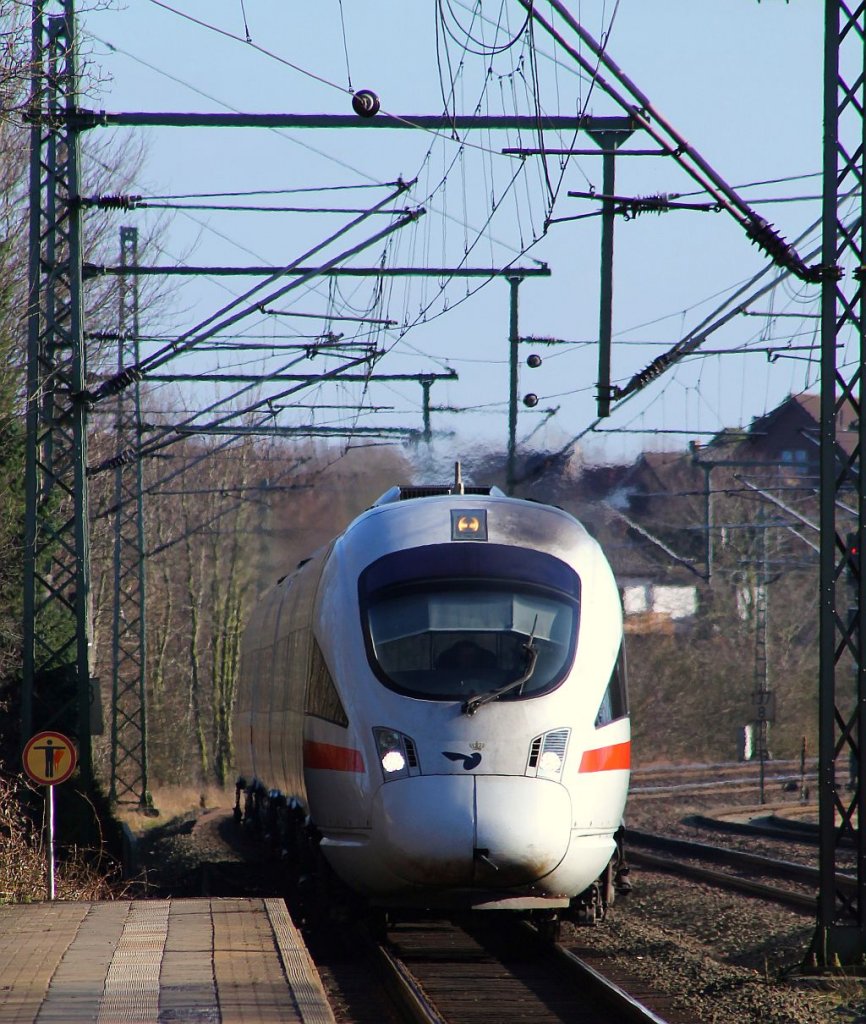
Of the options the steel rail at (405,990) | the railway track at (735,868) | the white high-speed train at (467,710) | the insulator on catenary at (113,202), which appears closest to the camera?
the steel rail at (405,990)

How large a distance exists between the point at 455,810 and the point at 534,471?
64.2ft

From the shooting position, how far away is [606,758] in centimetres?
1035

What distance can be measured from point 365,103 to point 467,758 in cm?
562

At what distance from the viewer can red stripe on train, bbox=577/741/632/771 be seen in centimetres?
1012

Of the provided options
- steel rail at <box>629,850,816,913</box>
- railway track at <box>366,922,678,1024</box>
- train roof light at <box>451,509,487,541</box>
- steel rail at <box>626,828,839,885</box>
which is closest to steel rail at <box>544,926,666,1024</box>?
railway track at <box>366,922,678,1024</box>

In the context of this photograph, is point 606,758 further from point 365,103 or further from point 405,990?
point 365,103

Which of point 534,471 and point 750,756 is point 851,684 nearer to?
point 750,756

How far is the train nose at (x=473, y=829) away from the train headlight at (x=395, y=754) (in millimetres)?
68

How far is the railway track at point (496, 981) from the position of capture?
888 cm

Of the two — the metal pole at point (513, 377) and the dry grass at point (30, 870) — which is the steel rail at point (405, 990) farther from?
the metal pole at point (513, 377)

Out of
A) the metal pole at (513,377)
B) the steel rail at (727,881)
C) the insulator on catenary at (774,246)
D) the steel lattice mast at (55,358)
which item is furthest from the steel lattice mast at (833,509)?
the metal pole at (513,377)

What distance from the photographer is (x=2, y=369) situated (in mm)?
22016

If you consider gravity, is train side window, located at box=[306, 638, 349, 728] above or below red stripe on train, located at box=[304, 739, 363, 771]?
above

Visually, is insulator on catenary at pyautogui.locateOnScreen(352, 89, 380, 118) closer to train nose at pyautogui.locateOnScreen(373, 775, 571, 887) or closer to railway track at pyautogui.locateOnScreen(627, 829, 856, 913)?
train nose at pyautogui.locateOnScreen(373, 775, 571, 887)
